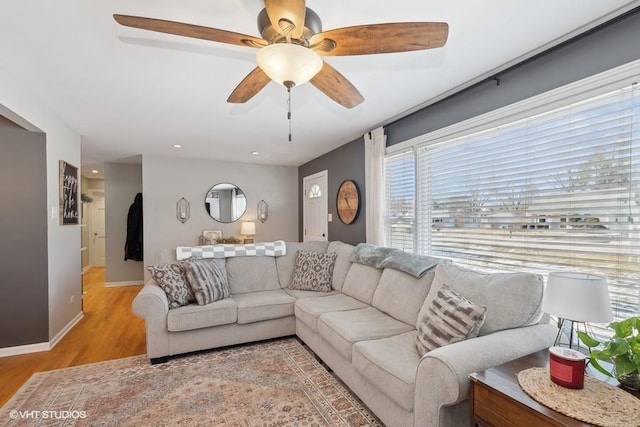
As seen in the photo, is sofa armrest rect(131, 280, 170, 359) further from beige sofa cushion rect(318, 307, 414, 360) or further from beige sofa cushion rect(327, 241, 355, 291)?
beige sofa cushion rect(327, 241, 355, 291)

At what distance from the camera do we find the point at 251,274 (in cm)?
352

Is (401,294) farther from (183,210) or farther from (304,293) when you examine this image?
(183,210)

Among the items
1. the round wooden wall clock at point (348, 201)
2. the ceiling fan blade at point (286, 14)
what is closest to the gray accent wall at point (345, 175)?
the round wooden wall clock at point (348, 201)

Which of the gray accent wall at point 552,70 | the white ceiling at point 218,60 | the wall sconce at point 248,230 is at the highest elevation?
the white ceiling at point 218,60

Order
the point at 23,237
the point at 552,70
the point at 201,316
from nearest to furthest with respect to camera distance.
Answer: the point at 552,70
the point at 201,316
the point at 23,237

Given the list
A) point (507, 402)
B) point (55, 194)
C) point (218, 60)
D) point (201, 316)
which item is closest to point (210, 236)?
point (55, 194)

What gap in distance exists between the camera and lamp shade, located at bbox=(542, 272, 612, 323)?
1376 millimetres

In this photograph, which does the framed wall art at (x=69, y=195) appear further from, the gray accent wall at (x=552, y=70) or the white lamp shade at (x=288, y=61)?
the gray accent wall at (x=552, y=70)

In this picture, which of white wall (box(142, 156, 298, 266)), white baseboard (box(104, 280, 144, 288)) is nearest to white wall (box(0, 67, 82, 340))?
white wall (box(142, 156, 298, 266))

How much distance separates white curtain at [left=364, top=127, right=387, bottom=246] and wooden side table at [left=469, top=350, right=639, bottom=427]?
214 centimetres

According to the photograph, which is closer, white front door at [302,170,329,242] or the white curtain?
the white curtain

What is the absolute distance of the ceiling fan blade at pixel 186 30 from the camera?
1.24m

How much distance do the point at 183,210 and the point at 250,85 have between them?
13.9 ft

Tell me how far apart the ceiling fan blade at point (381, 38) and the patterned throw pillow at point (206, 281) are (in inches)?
92.4
